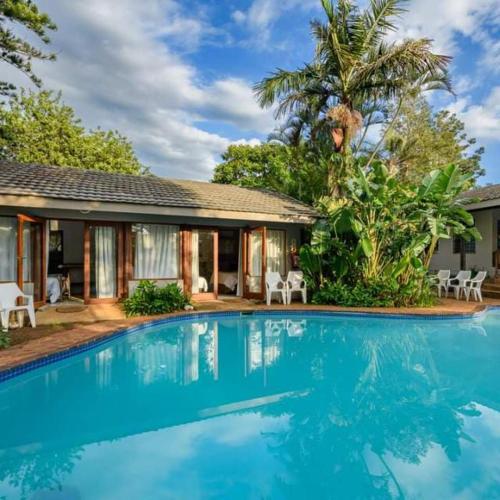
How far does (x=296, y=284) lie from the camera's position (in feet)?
39.7

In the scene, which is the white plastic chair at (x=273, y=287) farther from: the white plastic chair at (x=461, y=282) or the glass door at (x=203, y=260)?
the white plastic chair at (x=461, y=282)

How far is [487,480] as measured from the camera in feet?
10.8

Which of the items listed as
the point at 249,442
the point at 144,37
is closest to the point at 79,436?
the point at 249,442

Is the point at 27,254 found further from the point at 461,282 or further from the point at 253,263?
the point at 461,282

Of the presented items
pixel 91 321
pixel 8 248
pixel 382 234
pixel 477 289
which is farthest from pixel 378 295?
pixel 8 248

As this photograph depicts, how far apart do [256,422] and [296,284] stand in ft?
25.8

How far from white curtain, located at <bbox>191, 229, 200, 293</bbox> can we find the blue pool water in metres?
4.50

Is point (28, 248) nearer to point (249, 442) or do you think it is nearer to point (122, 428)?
point (122, 428)

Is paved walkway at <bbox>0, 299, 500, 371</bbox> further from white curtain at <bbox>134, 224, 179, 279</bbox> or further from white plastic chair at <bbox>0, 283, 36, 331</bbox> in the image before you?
white curtain at <bbox>134, 224, 179, 279</bbox>

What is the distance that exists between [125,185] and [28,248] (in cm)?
363

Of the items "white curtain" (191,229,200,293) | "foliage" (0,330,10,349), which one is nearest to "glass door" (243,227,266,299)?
"white curtain" (191,229,200,293)

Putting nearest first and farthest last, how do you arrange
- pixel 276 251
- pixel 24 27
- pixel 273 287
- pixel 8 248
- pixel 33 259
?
1. pixel 8 248
2. pixel 33 259
3. pixel 24 27
4. pixel 273 287
5. pixel 276 251

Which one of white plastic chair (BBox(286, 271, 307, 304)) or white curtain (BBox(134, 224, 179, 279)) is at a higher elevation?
white curtain (BBox(134, 224, 179, 279))

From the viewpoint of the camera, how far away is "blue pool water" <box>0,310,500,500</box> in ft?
10.7
